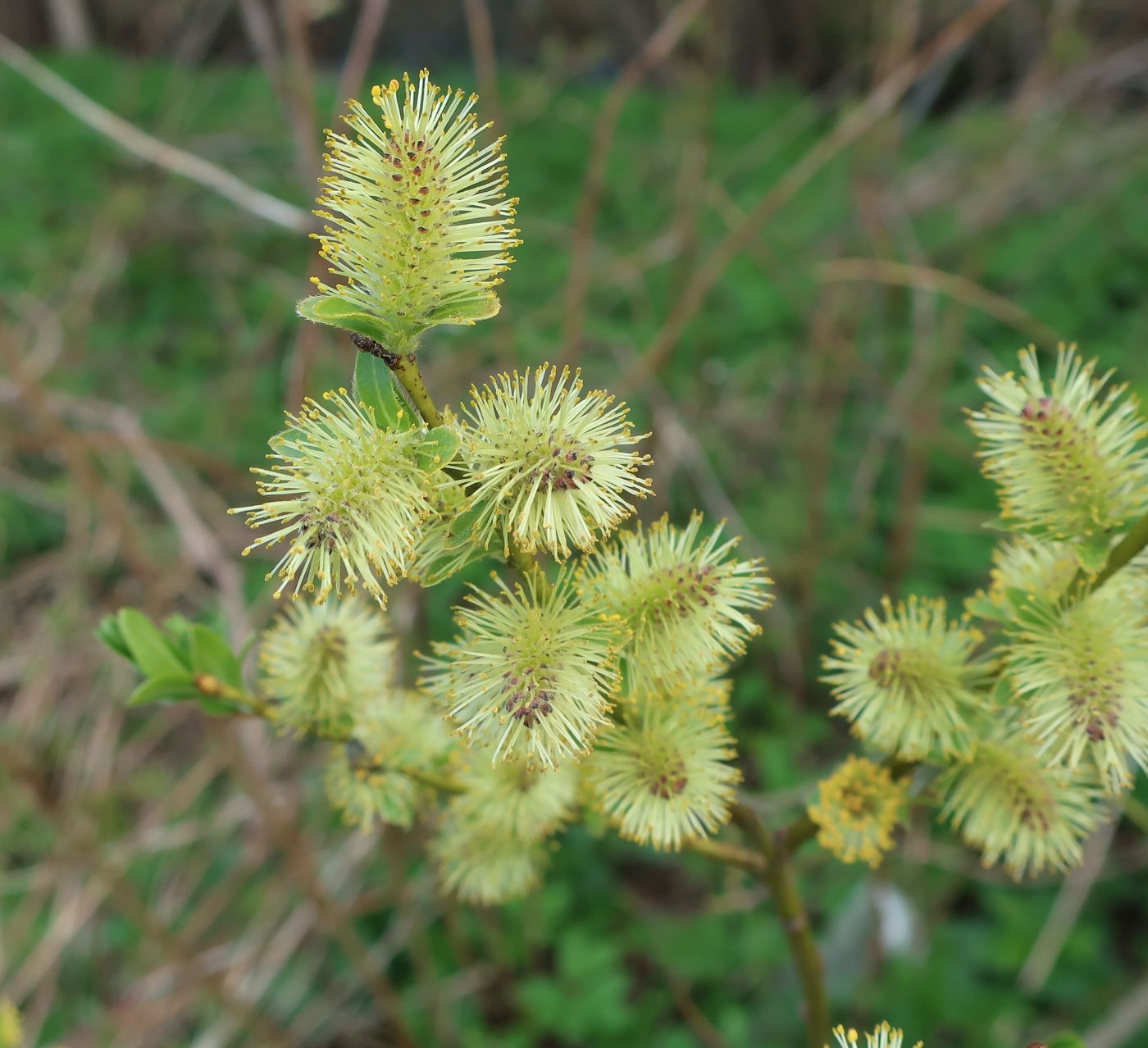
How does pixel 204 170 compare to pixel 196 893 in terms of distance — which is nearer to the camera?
pixel 204 170

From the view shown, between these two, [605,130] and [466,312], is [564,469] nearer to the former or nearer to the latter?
[466,312]

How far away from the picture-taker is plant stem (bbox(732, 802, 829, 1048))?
97 centimetres

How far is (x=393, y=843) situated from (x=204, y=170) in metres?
1.21

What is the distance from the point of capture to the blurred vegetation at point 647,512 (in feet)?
6.97

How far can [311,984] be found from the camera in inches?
96.0

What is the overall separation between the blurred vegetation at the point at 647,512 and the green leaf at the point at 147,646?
796 millimetres

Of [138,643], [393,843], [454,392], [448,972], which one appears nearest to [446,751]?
[138,643]

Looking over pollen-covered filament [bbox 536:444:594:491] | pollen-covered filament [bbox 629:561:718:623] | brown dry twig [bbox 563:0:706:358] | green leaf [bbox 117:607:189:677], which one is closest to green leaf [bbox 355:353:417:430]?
pollen-covered filament [bbox 536:444:594:491]

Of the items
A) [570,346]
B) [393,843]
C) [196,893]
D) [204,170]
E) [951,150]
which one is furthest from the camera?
[951,150]

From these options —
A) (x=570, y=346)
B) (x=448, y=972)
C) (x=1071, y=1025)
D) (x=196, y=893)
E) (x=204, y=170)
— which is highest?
(x=570, y=346)

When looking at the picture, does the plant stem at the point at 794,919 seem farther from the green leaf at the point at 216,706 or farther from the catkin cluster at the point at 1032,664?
the green leaf at the point at 216,706

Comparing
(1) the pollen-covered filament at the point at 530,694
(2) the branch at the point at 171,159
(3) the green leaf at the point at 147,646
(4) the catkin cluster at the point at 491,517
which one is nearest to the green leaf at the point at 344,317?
(4) the catkin cluster at the point at 491,517

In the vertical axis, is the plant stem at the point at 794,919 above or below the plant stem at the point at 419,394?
below

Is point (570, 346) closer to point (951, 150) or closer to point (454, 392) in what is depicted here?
point (454, 392)
